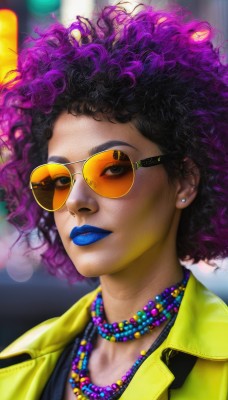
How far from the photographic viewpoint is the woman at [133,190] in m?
2.26

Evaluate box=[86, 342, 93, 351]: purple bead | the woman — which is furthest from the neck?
box=[86, 342, 93, 351]: purple bead

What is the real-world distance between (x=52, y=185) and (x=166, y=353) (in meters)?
0.70

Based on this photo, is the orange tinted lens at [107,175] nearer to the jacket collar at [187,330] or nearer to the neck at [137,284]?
the neck at [137,284]

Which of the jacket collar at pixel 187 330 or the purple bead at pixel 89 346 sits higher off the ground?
the jacket collar at pixel 187 330

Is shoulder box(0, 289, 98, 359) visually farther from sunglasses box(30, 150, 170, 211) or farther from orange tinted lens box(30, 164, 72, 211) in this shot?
sunglasses box(30, 150, 170, 211)

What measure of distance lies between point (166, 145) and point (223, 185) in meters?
0.27

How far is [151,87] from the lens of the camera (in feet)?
7.63

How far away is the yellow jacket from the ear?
0.28 m

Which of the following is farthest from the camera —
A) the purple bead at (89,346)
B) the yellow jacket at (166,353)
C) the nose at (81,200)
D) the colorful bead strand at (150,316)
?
the purple bead at (89,346)

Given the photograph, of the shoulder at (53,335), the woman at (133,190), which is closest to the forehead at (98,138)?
the woman at (133,190)

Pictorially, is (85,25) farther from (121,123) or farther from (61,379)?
(61,379)

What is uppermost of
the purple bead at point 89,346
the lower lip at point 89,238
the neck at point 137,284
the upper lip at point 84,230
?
the upper lip at point 84,230

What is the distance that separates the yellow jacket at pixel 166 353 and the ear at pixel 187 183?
0.28m

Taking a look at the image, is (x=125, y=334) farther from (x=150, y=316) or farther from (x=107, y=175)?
(x=107, y=175)
